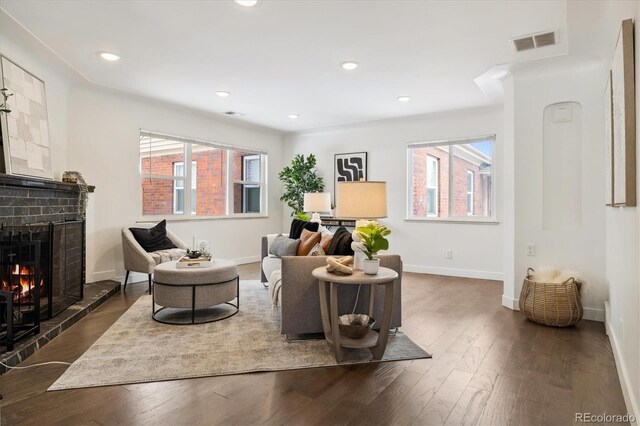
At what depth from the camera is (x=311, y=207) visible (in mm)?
5977

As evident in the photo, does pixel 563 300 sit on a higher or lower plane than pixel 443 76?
lower

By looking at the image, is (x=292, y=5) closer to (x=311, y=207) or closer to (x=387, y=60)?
(x=387, y=60)

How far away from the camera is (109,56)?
12.3ft

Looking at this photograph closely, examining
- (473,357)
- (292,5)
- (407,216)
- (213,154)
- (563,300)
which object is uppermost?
(292,5)

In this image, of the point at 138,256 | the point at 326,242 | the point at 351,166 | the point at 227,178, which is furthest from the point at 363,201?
the point at 227,178

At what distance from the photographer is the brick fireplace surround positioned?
2734 millimetres

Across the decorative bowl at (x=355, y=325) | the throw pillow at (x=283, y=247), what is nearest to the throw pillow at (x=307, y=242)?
the throw pillow at (x=283, y=247)

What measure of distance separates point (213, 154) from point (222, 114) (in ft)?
2.56

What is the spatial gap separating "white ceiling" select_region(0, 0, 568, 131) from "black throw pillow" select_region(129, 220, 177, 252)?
1763mm

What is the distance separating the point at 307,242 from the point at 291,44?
198 cm

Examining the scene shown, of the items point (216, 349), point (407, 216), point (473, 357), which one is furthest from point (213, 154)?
point (473, 357)

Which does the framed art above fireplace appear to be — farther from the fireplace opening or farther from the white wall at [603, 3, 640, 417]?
the white wall at [603, 3, 640, 417]

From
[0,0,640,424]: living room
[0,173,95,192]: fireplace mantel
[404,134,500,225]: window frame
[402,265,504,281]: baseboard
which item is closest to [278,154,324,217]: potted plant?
[0,0,640,424]: living room

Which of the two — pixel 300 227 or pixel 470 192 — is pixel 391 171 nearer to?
pixel 470 192
